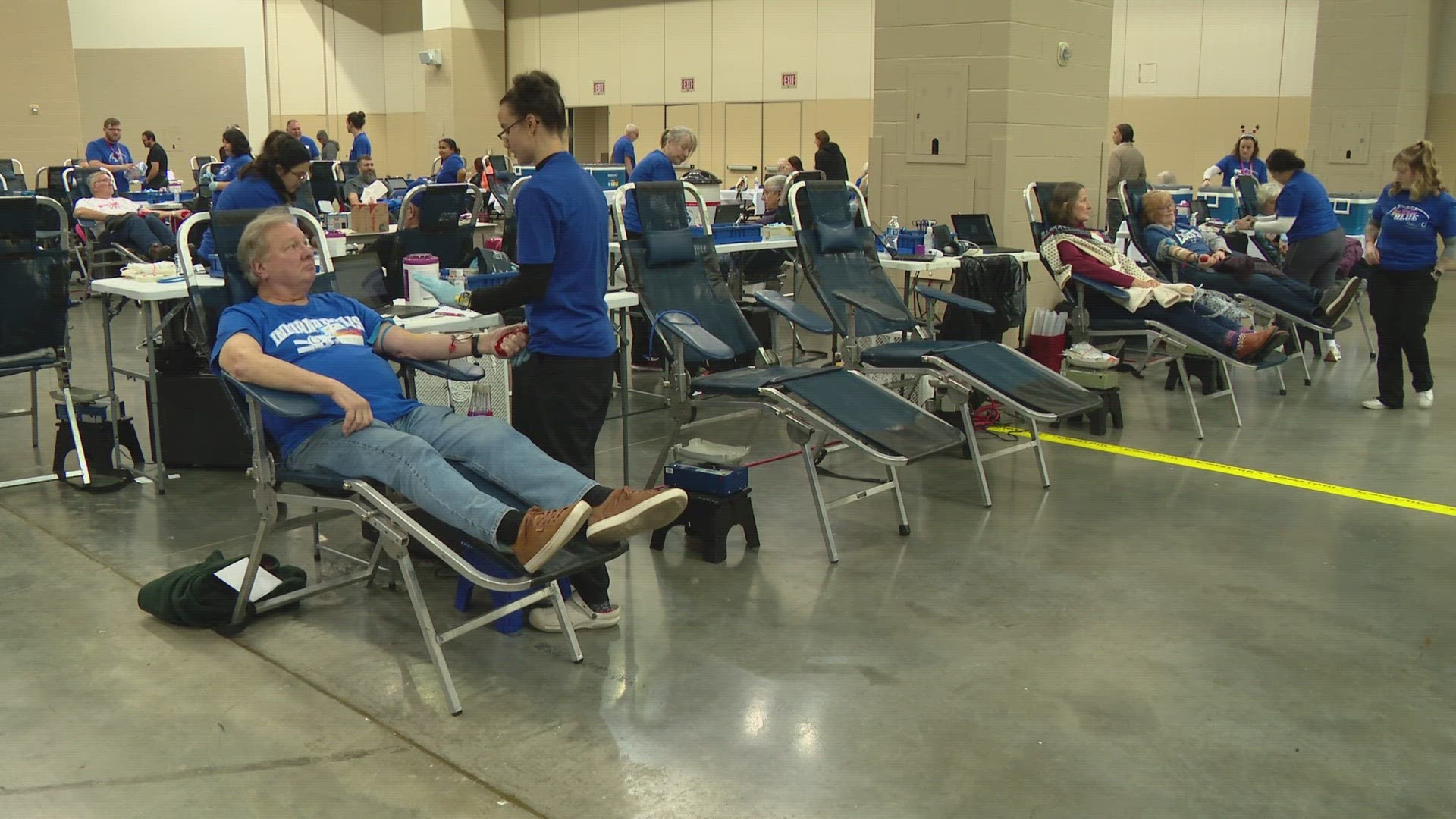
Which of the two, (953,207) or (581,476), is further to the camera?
(953,207)

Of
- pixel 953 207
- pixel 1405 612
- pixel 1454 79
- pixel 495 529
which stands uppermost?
pixel 1454 79

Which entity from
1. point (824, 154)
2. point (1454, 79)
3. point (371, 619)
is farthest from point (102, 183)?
point (1454, 79)

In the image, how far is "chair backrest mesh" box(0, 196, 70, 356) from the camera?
457 cm

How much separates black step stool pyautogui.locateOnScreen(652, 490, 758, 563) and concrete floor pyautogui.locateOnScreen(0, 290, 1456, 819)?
0.26 ft

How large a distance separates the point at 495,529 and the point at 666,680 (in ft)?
1.97

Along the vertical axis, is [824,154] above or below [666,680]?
above

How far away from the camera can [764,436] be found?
5789 mm

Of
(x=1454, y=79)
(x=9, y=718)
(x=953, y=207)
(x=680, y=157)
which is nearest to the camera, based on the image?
(x=9, y=718)

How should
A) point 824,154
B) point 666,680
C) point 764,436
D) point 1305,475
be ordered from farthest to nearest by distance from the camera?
point 824,154, point 764,436, point 1305,475, point 666,680

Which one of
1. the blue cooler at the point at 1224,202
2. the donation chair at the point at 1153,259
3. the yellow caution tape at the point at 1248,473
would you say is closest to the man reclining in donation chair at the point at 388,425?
the yellow caution tape at the point at 1248,473

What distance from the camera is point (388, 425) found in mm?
3307

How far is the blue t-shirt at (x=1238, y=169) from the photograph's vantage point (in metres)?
11.1

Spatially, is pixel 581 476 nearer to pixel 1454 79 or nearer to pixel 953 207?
pixel 953 207

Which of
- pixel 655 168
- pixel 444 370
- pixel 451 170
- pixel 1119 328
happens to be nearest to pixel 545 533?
pixel 444 370
